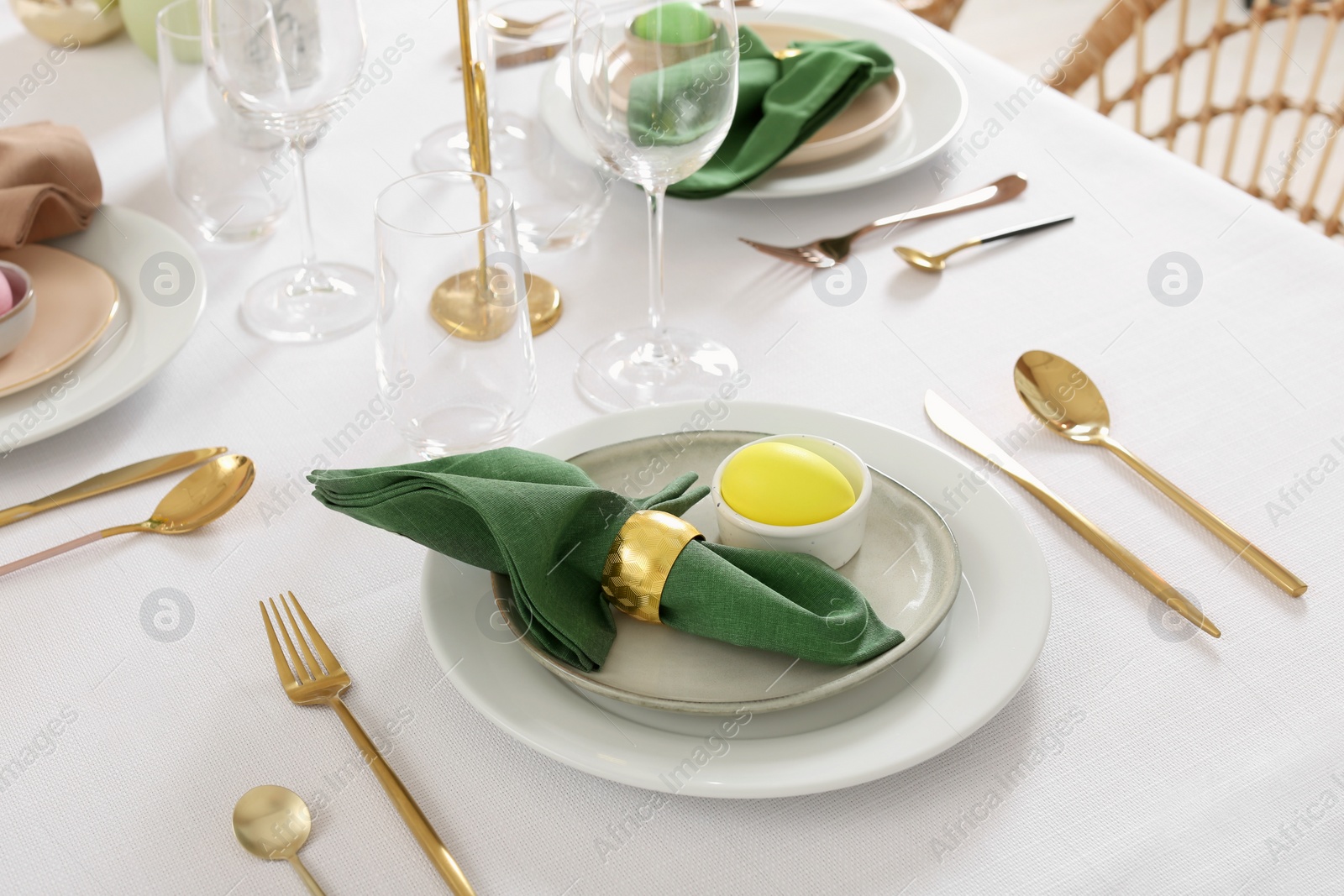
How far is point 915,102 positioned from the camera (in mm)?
1035

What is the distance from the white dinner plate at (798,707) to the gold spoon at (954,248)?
1.01ft

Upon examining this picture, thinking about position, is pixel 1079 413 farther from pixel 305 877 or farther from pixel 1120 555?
pixel 305 877

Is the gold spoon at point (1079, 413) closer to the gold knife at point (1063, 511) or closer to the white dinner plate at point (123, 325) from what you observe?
the gold knife at point (1063, 511)

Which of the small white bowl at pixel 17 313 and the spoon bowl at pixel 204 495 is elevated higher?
the small white bowl at pixel 17 313

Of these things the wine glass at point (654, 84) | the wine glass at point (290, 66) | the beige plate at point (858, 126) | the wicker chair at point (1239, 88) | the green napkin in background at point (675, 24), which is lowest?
the wicker chair at point (1239, 88)

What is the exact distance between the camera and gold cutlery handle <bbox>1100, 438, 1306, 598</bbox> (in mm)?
605

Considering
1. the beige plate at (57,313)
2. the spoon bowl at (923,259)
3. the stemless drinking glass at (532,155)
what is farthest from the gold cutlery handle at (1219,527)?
the beige plate at (57,313)

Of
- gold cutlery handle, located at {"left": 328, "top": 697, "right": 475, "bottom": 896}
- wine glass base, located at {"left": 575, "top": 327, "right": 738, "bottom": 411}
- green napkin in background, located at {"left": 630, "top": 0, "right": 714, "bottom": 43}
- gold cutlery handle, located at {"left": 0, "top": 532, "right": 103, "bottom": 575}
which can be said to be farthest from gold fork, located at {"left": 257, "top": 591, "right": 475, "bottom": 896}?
green napkin in background, located at {"left": 630, "top": 0, "right": 714, "bottom": 43}

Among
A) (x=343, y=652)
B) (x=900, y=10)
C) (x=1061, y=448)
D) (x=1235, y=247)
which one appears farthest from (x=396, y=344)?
(x=900, y=10)

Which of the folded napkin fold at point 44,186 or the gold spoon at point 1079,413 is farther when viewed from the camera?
the folded napkin fold at point 44,186

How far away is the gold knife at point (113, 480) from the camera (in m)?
0.67

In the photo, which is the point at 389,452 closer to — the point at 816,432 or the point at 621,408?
the point at 621,408

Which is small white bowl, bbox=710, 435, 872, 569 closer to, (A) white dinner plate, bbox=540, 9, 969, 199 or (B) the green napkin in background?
(B) the green napkin in background

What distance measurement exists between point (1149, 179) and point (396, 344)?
649mm
